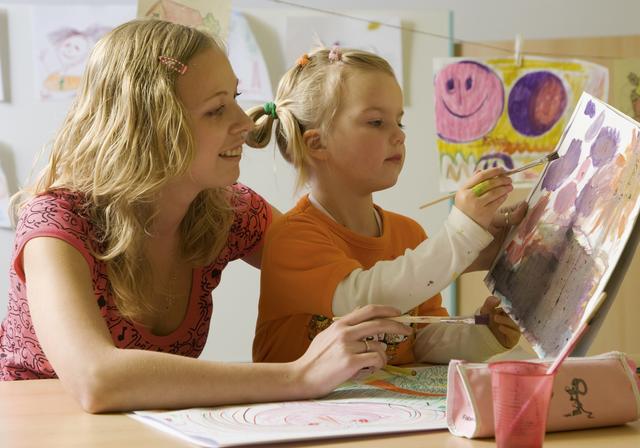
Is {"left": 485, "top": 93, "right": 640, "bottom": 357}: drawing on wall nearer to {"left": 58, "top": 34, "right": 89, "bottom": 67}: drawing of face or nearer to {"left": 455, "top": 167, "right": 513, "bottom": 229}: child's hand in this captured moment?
{"left": 455, "top": 167, "right": 513, "bottom": 229}: child's hand

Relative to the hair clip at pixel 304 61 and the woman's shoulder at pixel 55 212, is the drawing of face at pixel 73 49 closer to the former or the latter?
the hair clip at pixel 304 61

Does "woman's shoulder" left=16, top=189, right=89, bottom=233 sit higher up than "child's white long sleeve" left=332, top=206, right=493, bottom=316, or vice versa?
"woman's shoulder" left=16, top=189, right=89, bottom=233

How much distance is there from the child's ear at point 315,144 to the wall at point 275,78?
1036 millimetres

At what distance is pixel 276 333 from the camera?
1323 mm

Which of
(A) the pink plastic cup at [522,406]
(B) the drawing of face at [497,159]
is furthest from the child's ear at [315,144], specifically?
(B) the drawing of face at [497,159]

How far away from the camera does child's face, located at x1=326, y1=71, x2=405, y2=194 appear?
1.40 metres

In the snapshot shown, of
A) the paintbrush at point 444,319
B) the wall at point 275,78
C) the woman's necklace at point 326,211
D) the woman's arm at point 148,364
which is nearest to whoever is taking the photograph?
the woman's arm at point 148,364

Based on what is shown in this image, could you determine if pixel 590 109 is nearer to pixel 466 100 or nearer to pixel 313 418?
pixel 313 418

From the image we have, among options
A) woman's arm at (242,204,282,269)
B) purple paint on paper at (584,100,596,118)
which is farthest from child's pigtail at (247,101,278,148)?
purple paint on paper at (584,100,596,118)

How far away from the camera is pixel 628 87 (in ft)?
8.36

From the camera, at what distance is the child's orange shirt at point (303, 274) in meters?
1.23

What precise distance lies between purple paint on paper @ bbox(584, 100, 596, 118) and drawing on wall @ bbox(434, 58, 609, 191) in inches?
57.7

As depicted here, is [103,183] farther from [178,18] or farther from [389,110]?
[178,18]

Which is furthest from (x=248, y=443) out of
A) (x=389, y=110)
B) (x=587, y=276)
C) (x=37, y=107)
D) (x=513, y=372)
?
(x=37, y=107)
